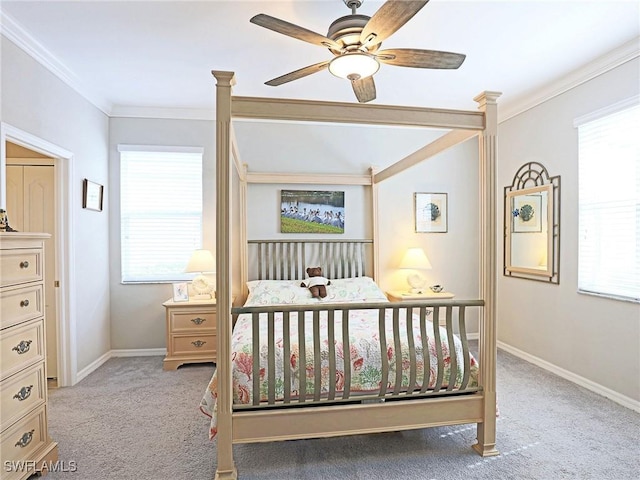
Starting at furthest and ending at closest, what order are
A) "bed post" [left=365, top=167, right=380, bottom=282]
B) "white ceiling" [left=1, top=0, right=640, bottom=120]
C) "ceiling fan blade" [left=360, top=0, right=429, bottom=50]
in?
"bed post" [left=365, top=167, right=380, bottom=282] < "white ceiling" [left=1, top=0, right=640, bottom=120] < "ceiling fan blade" [left=360, top=0, right=429, bottom=50]

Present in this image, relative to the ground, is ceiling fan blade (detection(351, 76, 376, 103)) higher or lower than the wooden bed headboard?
higher

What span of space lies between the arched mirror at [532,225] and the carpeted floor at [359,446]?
1.21 metres

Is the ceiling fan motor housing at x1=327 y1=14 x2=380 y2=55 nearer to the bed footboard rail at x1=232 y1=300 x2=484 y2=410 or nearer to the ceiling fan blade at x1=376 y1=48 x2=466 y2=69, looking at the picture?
the ceiling fan blade at x1=376 y1=48 x2=466 y2=69

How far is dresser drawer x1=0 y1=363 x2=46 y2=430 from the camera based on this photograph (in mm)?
1772

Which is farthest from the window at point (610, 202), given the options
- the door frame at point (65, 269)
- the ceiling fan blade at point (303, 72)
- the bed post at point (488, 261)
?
the door frame at point (65, 269)

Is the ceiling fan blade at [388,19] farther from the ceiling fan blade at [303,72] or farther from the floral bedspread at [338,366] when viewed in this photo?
the floral bedspread at [338,366]

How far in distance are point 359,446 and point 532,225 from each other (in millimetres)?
2843

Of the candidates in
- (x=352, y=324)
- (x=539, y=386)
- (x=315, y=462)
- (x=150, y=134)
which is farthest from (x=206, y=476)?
(x=150, y=134)

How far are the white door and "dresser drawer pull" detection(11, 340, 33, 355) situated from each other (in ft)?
4.94

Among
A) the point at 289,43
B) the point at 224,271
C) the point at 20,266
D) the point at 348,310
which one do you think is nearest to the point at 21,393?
the point at 20,266

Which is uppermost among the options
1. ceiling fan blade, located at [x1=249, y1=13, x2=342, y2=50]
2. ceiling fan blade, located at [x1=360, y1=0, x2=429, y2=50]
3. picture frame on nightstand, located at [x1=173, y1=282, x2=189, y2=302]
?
ceiling fan blade, located at [x1=249, y1=13, x2=342, y2=50]

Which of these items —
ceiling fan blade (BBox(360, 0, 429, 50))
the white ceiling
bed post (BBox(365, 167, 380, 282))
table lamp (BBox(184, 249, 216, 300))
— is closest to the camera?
ceiling fan blade (BBox(360, 0, 429, 50))

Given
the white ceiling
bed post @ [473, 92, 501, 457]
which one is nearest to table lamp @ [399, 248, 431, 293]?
the white ceiling

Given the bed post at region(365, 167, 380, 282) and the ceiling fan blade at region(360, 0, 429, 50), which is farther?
the bed post at region(365, 167, 380, 282)
